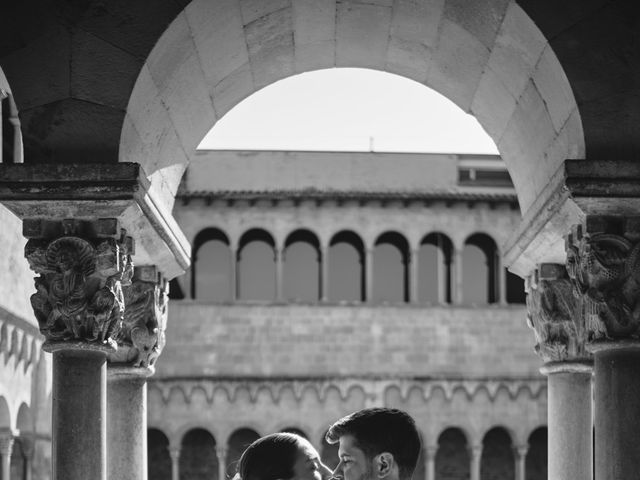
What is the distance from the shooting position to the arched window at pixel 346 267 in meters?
33.5

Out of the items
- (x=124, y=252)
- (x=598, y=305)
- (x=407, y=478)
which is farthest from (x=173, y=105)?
(x=407, y=478)

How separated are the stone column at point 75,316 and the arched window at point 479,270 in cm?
2638

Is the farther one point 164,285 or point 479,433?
point 479,433

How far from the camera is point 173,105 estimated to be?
822 cm

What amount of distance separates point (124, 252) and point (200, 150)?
2647cm

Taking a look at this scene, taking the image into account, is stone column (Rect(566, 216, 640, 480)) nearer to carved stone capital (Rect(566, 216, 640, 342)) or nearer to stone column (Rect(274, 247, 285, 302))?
carved stone capital (Rect(566, 216, 640, 342))

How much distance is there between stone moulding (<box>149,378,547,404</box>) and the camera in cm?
3188

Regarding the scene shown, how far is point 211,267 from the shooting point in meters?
33.4

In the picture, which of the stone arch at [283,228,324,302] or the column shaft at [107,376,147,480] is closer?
the column shaft at [107,376,147,480]

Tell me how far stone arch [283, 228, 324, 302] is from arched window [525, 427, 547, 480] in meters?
6.25

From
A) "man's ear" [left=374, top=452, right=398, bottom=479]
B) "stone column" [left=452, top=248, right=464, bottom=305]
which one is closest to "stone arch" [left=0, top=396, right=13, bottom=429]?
"stone column" [left=452, top=248, right=464, bottom=305]

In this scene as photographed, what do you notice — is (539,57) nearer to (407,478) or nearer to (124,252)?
(124,252)

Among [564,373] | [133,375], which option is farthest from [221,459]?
[564,373]

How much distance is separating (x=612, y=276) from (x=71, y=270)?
2.85 metres
